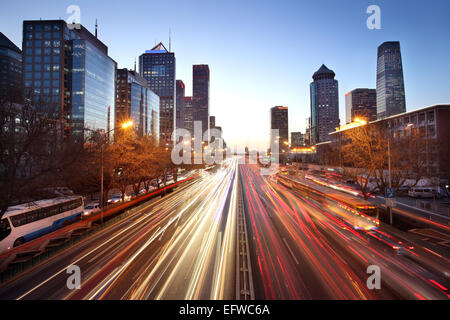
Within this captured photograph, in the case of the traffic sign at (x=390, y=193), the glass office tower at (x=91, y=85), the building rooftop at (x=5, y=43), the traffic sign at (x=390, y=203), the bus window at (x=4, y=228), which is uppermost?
the building rooftop at (x=5, y=43)

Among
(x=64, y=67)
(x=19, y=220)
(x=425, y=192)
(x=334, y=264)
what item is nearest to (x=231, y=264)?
(x=334, y=264)

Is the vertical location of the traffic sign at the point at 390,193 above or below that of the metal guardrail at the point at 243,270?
above

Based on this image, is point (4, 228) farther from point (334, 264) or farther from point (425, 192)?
point (425, 192)

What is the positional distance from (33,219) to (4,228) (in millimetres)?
2235

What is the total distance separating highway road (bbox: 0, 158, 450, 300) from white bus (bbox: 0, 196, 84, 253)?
4838mm

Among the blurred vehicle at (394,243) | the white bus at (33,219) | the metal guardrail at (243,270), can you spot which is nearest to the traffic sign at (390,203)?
the blurred vehicle at (394,243)

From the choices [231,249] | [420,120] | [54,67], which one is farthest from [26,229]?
[54,67]

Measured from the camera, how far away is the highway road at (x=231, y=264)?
9.19 meters

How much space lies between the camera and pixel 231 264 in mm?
11758

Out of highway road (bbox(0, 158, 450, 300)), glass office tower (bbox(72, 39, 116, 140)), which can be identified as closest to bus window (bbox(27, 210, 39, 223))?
highway road (bbox(0, 158, 450, 300))

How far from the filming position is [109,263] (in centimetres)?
1196

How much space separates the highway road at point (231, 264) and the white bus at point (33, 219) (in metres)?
4.84

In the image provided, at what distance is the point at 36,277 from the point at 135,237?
6.05m

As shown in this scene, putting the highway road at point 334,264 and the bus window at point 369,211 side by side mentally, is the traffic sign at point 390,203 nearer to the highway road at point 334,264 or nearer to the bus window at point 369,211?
the bus window at point 369,211
